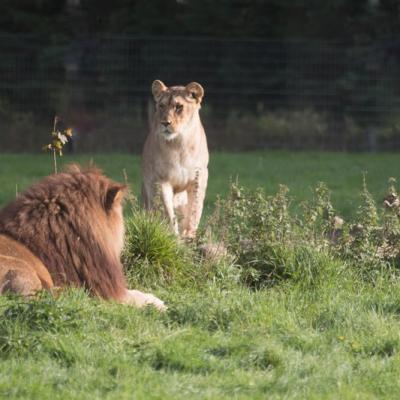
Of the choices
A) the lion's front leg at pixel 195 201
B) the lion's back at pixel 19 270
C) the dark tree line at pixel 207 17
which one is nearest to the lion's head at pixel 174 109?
the lion's front leg at pixel 195 201

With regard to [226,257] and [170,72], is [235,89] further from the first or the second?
[226,257]

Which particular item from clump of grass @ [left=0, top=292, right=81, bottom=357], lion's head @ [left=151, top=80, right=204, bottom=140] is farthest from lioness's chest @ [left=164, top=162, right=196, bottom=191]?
clump of grass @ [left=0, top=292, right=81, bottom=357]

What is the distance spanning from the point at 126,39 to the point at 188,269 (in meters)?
13.9

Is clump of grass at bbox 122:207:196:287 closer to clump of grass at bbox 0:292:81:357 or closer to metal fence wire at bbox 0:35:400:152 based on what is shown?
clump of grass at bbox 0:292:81:357

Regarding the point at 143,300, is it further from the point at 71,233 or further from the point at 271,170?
the point at 271,170

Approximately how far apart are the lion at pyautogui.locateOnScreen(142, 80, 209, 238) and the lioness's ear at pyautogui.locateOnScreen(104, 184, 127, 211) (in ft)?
8.74

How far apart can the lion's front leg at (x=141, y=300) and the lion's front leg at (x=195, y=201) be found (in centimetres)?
237

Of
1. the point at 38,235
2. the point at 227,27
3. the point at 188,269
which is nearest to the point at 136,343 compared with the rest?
the point at 38,235

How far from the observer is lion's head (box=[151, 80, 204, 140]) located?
409 inches

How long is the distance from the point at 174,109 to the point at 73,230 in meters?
3.27

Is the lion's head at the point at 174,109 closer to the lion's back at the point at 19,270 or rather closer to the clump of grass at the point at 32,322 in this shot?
the lion's back at the point at 19,270

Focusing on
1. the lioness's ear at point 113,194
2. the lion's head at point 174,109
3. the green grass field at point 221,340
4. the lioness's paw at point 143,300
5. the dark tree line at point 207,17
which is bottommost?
the lioness's paw at point 143,300

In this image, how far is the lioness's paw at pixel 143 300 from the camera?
290 inches

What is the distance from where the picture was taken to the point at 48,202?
290 inches
